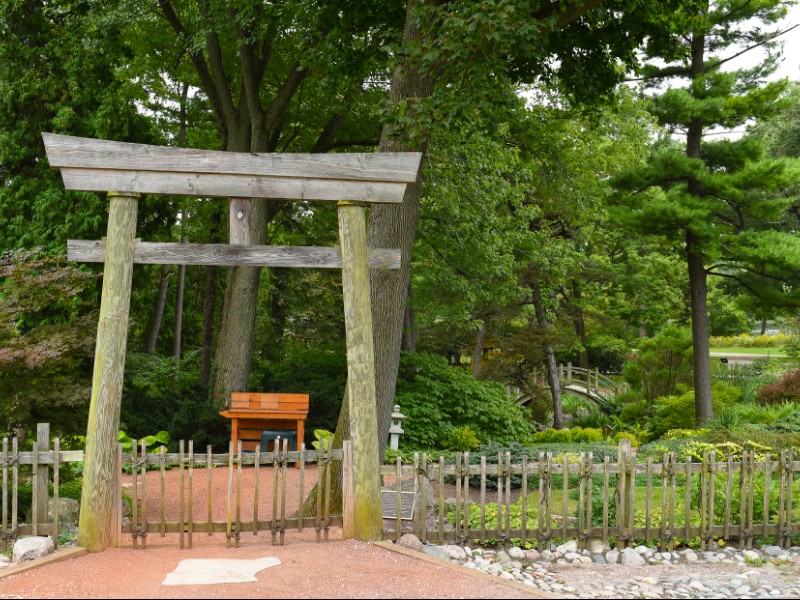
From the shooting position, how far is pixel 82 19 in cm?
1622

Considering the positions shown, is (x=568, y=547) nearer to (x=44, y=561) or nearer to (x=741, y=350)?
(x=44, y=561)

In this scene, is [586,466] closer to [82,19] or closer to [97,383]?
[97,383]

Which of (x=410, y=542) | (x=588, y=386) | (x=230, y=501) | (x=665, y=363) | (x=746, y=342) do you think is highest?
(x=746, y=342)

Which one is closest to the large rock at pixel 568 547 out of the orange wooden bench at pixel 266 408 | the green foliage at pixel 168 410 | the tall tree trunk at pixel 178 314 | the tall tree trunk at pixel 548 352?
the orange wooden bench at pixel 266 408

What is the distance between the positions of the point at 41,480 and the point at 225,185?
134 inches

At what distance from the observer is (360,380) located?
7855 mm

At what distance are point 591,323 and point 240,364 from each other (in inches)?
790

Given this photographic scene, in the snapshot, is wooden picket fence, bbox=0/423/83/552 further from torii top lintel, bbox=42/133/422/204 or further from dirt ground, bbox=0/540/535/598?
torii top lintel, bbox=42/133/422/204

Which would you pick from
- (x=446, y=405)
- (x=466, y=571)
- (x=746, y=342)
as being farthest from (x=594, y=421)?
(x=746, y=342)

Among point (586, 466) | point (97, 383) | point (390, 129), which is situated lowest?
point (586, 466)

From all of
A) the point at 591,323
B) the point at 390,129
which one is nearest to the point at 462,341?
the point at 591,323

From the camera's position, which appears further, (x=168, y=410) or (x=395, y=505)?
(x=168, y=410)

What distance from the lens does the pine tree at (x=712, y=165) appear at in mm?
19047

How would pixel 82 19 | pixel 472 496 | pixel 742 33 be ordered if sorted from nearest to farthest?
pixel 472 496, pixel 82 19, pixel 742 33
